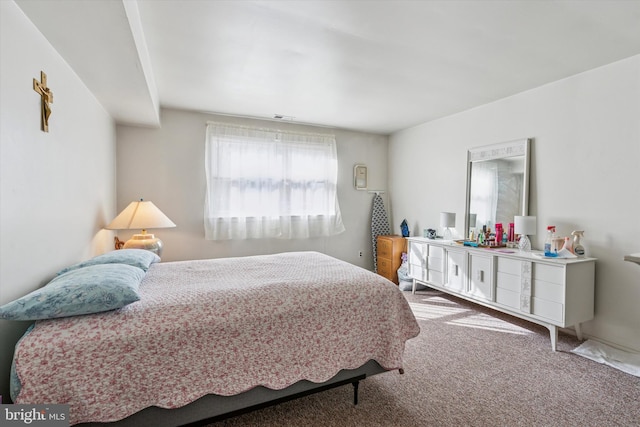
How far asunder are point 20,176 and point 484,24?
300 centimetres

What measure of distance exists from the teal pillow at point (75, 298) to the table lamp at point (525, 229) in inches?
137

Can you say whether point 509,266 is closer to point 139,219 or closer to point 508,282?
point 508,282

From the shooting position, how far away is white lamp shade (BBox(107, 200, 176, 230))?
3053mm

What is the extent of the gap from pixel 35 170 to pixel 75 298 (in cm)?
91

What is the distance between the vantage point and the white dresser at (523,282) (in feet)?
8.40

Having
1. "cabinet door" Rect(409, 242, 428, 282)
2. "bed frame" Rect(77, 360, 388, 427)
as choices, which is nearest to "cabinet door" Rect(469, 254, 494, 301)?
"cabinet door" Rect(409, 242, 428, 282)

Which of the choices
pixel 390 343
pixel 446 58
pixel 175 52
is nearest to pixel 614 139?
pixel 446 58

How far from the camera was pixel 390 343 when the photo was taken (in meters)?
1.91

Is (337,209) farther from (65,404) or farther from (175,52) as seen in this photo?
(65,404)

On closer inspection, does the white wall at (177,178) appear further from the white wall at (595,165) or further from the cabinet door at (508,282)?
the white wall at (595,165)

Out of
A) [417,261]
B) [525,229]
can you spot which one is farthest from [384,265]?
[525,229]

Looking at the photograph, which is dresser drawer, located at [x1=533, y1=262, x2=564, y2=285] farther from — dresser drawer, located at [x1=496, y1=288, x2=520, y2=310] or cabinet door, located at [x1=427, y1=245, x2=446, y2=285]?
cabinet door, located at [x1=427, y1=245, x2=446, y2=285]

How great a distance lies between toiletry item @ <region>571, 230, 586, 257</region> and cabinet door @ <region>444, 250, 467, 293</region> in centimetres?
98

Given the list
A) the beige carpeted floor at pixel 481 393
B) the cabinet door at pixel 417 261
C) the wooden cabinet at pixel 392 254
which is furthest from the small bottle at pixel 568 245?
the wooden cabinet at pixel 392 254
